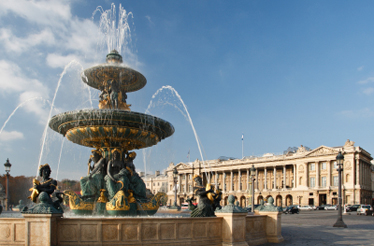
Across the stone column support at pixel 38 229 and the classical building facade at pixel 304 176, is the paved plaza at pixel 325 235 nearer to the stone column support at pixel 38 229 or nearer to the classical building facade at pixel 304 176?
the stone column support at pixel 38 229

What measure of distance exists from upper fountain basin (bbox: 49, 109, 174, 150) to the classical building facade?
52.3 m

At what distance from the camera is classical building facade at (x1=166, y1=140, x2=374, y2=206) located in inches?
2891

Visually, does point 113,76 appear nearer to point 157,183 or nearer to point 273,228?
point 273,228

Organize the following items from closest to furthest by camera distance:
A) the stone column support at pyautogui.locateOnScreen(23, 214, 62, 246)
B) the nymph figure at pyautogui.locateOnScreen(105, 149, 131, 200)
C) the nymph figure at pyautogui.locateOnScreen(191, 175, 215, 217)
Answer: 1. the stone column support at pyautogui.locateOnScreen(23, 214, 62, 246)
2. the nymph figure at pyautogui.locateOnScreen(191, 175, 215, 217)
3. the nymph figure at pyautogui.locateOnScreen(105, 149, 131, 200)

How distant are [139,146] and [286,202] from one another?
7924cm

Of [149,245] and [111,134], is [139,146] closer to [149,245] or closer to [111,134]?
[111,134]

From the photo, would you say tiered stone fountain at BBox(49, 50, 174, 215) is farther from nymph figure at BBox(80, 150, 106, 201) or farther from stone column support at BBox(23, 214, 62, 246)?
stone column support at BBox(23, 214, 62, 246)

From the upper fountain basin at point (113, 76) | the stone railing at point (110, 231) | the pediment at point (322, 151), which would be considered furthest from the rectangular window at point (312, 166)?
the stone railing at point (110, 231)

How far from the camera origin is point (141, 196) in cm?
1123

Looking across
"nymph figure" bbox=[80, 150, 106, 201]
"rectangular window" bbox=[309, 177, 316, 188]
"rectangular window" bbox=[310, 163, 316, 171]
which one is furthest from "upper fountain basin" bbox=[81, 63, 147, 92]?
"rectangular window" bbox=[309, 177, 316, 188]

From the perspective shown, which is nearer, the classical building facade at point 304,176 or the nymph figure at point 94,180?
the nymph figure at point 94,180

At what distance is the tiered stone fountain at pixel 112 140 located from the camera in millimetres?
10367

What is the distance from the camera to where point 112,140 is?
1122 cm

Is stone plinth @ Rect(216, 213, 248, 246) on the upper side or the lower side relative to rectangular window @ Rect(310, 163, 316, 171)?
upper
